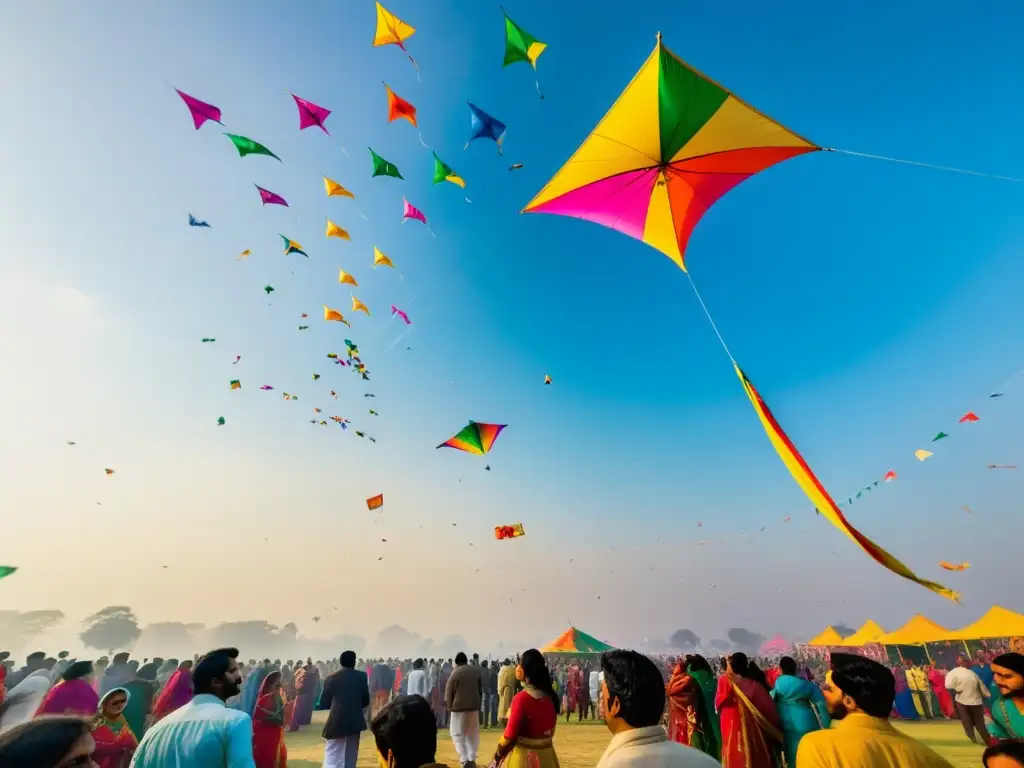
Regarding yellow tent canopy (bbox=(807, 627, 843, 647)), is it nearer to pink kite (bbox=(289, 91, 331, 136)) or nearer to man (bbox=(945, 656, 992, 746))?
man (bbox=(945, 656, 992, 746))

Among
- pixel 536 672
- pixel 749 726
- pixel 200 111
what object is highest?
pixel 200 111

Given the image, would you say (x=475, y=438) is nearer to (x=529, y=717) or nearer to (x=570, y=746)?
(x=529, y=717)

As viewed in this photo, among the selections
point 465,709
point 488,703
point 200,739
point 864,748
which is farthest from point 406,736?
point 488,703

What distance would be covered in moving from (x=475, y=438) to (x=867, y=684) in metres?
6.61

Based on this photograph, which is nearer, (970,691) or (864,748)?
(864,748)

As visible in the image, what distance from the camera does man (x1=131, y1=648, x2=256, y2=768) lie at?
2525 millimetres

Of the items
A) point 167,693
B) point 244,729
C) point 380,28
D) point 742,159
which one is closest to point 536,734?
point 244,729

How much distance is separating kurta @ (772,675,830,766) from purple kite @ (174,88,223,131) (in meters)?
→ 11.7

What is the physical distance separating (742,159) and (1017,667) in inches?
244

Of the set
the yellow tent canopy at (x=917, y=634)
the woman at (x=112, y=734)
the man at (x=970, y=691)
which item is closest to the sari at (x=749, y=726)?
the woman at (x=112, y=734)

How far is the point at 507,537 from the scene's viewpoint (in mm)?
13055

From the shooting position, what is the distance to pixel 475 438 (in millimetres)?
8539

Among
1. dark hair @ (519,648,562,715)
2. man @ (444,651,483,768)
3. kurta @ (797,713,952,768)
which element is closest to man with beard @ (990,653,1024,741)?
kurta @ (797,713,952,768)

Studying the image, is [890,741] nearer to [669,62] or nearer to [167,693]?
[669,62]
